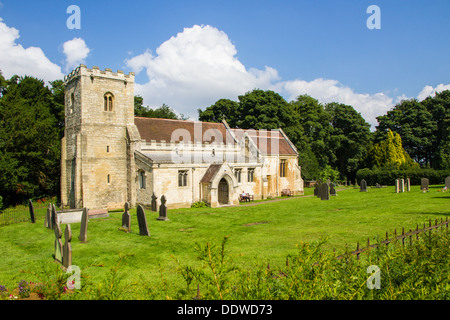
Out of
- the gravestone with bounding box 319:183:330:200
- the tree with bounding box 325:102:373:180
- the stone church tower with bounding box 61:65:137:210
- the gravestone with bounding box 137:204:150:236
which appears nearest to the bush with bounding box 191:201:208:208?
the stone church tower with bounding box 61:65:137:210

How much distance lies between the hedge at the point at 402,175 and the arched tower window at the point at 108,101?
115ft

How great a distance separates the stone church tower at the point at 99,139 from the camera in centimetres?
2636

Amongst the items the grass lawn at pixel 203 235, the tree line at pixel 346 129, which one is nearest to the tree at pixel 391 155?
the tree line at pixel 346 129

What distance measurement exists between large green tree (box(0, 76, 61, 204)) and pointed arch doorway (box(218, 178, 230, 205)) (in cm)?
1871

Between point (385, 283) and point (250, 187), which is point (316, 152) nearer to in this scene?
point (250, 187)

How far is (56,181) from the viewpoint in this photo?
121 ft

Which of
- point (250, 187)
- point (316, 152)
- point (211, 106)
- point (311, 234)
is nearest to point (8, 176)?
point (250, 187)

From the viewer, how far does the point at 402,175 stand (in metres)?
41.0

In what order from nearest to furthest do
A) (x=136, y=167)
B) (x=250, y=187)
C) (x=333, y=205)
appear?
(x=333, y=205), (x=136, y=167), (x=250, y=187)

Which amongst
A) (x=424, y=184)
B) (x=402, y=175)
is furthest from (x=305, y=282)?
(x=402, y=175)

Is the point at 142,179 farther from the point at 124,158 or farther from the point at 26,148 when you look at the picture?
the point at 26,148

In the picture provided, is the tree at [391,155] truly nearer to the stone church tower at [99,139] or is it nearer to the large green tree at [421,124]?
the large green tree at [421,124]

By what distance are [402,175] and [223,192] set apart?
25682 millimetres
